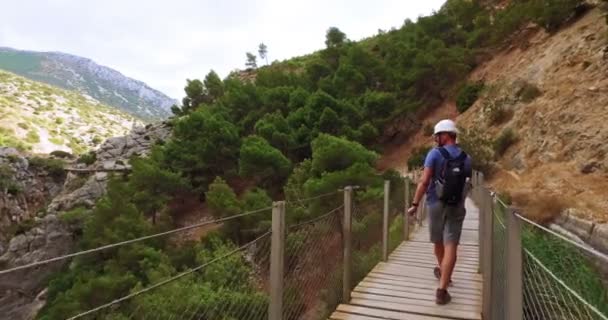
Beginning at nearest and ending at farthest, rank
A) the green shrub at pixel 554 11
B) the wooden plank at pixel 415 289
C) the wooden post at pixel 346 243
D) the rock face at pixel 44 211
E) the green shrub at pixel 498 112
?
the wooden post at pixel 346 243, the wooden plank at pixel 415 289, the green shrub at pixel 498 112, the green shrub at pixel 554 11, the rock face at pixel 44 211

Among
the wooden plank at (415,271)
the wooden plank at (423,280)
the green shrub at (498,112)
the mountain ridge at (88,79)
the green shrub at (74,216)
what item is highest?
the mountain ridge at (88,79)

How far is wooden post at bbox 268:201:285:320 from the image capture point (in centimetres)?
289

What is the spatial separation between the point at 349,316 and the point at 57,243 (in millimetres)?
23064

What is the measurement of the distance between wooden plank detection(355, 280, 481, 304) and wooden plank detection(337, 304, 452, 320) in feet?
1.75

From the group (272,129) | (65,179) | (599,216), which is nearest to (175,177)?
(272,129)

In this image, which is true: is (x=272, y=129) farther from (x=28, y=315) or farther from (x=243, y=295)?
(x=243, y=295)

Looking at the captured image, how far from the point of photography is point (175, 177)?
2266 centimetres

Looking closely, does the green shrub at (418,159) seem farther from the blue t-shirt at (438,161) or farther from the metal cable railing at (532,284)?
the metal cable railing at (532,284)

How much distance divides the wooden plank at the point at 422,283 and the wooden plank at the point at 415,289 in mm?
38

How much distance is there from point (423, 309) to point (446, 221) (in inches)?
33.9

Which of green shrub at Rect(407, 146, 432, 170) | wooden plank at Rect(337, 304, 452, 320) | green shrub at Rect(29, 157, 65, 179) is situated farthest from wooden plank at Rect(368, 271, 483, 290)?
green shrub at Rect(29, 157, 65, 179)

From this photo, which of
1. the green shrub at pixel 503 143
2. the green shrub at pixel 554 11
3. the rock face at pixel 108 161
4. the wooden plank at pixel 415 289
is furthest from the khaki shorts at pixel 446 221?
the rock face at pixel 108 161

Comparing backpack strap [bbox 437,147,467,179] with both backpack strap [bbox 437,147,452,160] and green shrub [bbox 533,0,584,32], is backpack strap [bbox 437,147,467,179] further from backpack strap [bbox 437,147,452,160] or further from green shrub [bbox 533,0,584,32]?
green shrub [bbox 533,0,584,32]

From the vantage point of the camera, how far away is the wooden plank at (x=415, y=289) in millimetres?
4552
